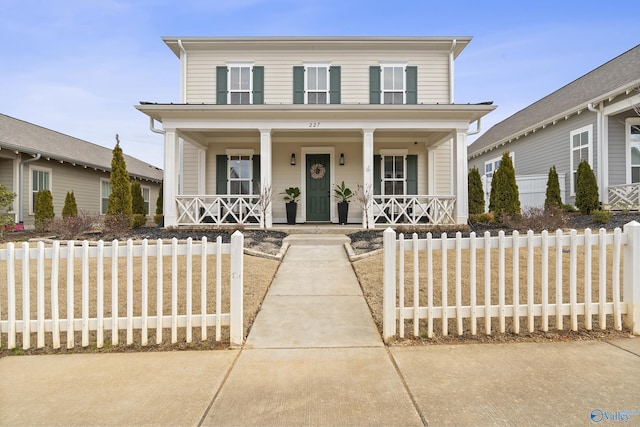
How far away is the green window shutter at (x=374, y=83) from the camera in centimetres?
1202

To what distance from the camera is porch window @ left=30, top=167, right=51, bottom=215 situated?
1288cm

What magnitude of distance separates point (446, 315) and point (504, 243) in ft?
3.12

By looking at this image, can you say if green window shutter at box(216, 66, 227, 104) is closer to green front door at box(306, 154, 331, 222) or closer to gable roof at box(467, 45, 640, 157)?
green front door at box(306, 154, 331, 222)

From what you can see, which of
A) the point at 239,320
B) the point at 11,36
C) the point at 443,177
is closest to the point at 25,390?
the point at 239,320

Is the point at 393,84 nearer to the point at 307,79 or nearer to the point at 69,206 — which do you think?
the point at 307,79

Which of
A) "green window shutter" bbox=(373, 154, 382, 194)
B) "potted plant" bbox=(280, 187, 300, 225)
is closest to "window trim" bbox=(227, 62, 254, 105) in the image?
"potted plant" bbox=(280, 187, 300, 225)

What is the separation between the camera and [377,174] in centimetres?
1213

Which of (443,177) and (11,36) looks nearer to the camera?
(11,36)

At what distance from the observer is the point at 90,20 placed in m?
9.17

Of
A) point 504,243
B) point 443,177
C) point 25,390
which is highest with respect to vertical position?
point 443,177

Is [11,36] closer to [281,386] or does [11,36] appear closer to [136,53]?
[136,53]

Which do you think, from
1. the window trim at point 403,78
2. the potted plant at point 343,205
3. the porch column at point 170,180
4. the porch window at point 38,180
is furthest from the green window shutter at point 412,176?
the porch window at point 38,180

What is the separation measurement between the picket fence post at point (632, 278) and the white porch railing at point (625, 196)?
9098mm

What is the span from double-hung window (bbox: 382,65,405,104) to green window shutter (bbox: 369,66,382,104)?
0.62ft
